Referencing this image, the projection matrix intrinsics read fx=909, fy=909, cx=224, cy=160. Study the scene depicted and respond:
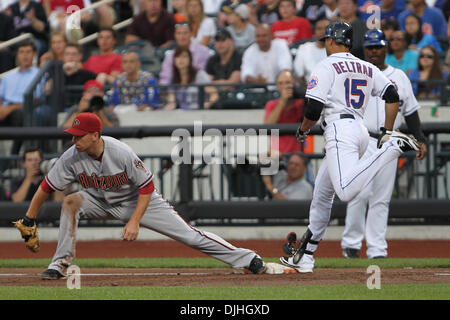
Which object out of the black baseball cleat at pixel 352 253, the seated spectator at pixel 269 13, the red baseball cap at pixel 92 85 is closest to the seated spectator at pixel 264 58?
the seated spectator at pixel 269 13

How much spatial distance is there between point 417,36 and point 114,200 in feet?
25.4

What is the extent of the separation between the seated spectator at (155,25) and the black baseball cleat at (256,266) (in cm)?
795

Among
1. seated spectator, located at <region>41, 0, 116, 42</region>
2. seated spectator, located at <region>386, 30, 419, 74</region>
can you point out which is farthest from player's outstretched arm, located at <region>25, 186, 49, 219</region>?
seated spectator, located at <region>41, 0, 116, 42</region>

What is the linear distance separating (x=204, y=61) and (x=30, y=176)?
377cm

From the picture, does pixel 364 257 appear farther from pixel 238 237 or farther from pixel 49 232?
pixel 49 232

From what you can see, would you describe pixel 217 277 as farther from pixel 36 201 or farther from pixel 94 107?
pixel 94 107

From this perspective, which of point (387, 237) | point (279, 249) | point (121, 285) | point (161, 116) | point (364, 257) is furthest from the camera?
point (161, 116)

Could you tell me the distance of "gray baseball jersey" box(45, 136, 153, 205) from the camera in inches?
289

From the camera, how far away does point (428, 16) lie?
14414mm

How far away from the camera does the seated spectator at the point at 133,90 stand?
1360cm

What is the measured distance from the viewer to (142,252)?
10812mm

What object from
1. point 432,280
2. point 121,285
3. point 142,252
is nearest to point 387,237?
point 142,252
